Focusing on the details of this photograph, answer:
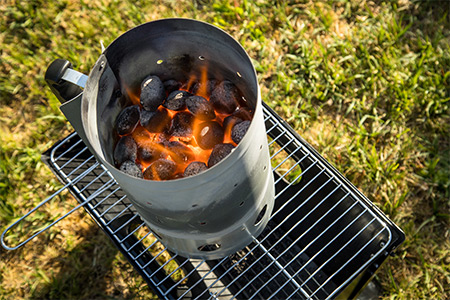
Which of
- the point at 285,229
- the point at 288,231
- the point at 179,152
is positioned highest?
the point at 179,152

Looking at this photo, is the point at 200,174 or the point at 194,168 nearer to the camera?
the point at 200,174

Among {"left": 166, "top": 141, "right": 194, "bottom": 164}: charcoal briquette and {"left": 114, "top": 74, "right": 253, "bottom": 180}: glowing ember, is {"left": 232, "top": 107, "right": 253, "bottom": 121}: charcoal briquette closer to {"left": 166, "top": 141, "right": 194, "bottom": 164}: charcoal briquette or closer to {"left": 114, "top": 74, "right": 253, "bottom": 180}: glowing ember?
{"left": 114, "top": 74, "right": 253, "bottom": 180}: glowing ember

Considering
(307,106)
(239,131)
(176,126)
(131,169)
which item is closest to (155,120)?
(176,126)

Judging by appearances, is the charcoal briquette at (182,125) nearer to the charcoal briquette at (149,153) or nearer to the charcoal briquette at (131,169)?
the charcoal briquette at (149,153)

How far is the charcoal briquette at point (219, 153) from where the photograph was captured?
141 centimetres

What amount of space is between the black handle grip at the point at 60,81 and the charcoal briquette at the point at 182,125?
1.12ft

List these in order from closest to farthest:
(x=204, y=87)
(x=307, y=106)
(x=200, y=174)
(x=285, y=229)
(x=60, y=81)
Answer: (x=200, y=174), (x=60, y=81), (x=204, y=87), (x=285, y=229), (x=307, y=106)

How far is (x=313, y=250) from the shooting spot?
1.87 meters

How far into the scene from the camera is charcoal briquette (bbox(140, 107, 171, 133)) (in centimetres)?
156

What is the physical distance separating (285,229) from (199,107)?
29.3 inches

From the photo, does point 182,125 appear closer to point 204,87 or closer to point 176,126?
point 176,126

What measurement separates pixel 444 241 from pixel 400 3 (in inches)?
56.5

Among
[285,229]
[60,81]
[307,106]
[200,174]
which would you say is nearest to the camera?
[200,174]

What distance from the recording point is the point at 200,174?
1.07m
